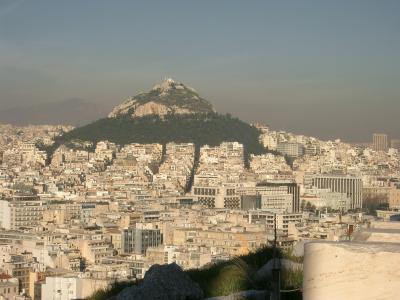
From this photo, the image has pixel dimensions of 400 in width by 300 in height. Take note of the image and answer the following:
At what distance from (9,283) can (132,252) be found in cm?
799

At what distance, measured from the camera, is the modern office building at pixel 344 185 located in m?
41.4

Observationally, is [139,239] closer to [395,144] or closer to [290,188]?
[290,188]

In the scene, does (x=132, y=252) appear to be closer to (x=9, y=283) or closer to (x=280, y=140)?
(x=9, y=283)

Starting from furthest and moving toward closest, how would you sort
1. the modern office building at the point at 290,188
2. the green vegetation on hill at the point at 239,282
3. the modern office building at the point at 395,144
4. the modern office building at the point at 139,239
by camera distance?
1. the modern office building at the point at 395,144
2. the modern office building at the point at 290,188
3. the modern office building at the point at 139,239
4. the green vegetation on hill at the point at 239,282

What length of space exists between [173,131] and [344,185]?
25754 mm

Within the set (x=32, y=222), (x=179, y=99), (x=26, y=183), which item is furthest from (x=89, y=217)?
(x=179, y=99)

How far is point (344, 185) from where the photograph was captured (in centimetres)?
4306

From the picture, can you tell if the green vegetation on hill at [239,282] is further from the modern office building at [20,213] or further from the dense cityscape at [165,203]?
the modern office building at [20,213]

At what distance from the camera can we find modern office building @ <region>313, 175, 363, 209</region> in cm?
4141

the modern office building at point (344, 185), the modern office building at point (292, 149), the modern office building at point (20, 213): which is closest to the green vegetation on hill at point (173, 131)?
the modern office building at point (292, 149)

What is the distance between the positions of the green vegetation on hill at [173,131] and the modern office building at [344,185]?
18.5 m

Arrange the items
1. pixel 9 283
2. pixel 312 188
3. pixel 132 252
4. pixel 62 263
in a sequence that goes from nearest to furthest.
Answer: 1. pixel 9 283
2. pixel 62 263
3. pixel 132 252
4. pixel 312 188

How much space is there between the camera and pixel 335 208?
3834 cm

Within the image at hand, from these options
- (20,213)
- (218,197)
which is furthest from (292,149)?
(20,213)
